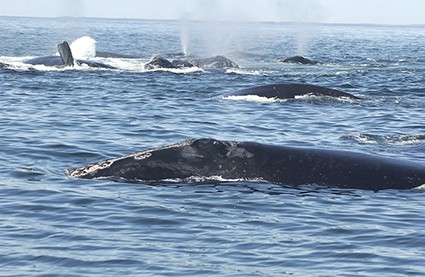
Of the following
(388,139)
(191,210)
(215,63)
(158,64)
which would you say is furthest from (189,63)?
(191,210)

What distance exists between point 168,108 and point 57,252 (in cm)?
1517

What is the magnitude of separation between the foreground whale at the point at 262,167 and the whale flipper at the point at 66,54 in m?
23.2

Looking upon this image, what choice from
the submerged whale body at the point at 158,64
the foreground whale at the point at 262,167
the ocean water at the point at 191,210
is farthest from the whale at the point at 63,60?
the foreground whale at the point at 262,167

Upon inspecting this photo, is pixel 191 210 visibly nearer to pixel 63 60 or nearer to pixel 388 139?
pixel 388 139

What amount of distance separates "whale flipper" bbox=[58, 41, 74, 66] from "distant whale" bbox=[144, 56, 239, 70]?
10.2ft

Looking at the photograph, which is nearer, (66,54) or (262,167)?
(262,167)

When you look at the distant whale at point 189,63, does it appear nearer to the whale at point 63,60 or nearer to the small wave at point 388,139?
the whale at point 63,60

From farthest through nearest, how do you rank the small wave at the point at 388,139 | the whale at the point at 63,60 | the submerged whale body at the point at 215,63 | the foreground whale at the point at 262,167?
the submerged whale body at the point at 215,63 < the whale at the point at 63,60 < the small wave at the point at 388,139 < the foreground whale at the point at 262,167

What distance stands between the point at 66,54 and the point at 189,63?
5.63 meters

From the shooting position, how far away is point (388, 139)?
1970 cm

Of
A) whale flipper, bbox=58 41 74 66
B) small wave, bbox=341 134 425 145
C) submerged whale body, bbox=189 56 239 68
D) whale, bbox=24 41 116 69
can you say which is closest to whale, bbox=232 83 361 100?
small wave, bbox=341 134 425 145

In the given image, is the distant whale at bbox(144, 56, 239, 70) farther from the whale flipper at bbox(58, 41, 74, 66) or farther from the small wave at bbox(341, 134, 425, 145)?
the small wave at bbox(341, 134, 425, 145)

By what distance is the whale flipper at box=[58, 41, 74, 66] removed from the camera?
3659 cm

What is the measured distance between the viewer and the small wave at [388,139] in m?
19.1
